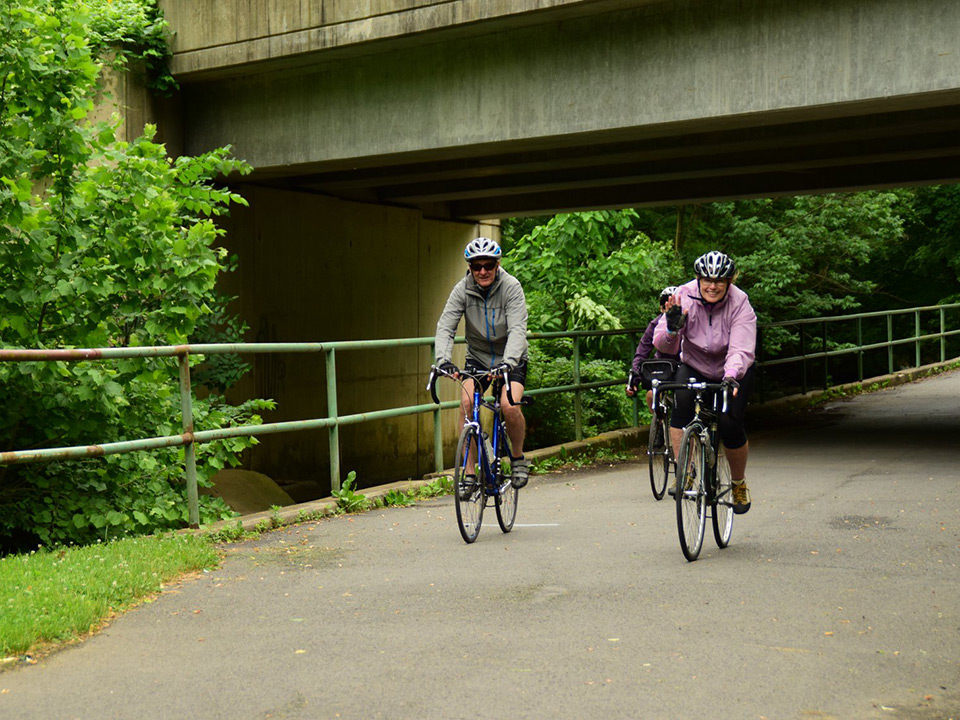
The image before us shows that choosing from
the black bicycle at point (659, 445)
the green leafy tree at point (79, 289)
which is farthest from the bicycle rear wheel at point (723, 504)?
the green leafy tree at point (79, 289)

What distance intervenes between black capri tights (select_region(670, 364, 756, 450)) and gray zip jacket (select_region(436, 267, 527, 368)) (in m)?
1.25

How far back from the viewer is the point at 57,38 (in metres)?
9.29

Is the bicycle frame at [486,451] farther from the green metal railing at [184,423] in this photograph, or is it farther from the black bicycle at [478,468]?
the green metal railing at [184,423]

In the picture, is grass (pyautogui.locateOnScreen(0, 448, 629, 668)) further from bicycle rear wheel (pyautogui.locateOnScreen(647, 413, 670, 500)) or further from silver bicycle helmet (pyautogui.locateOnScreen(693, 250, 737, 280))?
silver bicycle helmet (pyautogui.locateOnScreen(693, 250, 737, 280))

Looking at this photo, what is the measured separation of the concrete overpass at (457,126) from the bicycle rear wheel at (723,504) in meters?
5.17

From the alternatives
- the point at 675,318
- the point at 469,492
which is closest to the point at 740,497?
the point at 675,318

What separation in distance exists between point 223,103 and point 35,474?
26.8 ft

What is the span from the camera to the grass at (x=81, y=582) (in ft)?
17.7

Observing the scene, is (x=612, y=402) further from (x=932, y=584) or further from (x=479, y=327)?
(x=932, y=584)

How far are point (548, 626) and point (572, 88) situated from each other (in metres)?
8.58

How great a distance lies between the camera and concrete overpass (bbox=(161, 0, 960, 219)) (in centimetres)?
1140

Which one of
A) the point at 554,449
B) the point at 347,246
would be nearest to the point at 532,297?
the point at 347,246

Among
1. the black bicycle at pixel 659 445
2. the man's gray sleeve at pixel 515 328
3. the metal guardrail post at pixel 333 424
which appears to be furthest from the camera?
the black bicycle at pixel 659 445

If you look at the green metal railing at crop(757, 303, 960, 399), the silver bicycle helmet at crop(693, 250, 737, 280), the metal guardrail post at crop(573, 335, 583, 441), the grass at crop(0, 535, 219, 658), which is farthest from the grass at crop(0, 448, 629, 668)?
the green metal railing at crop(757, 303, 960, 399)
